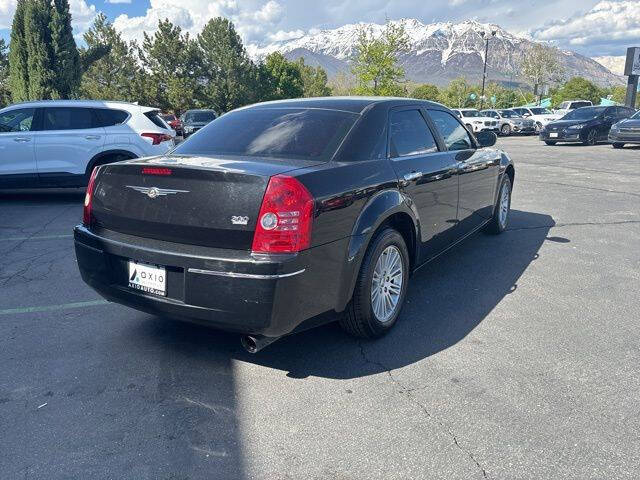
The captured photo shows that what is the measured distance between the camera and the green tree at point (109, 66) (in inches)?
1841

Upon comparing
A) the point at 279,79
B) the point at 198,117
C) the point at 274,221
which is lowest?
the point at 274,221

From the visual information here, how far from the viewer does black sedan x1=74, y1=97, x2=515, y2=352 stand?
2.81m

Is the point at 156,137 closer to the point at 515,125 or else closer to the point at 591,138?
the point at 591,138

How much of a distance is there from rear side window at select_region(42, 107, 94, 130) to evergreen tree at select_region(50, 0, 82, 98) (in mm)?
14185

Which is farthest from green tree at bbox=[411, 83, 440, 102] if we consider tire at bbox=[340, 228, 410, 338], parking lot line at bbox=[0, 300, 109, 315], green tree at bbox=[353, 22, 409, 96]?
parking lot line at bbox=[0, 300, 109, 315]

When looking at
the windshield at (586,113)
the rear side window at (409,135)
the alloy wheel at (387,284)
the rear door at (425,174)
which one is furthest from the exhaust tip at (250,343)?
the windshield at (586,113)

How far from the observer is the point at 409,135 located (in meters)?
4.18

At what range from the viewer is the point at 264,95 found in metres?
52.8

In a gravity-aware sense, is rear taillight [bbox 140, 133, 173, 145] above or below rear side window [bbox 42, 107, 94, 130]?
below

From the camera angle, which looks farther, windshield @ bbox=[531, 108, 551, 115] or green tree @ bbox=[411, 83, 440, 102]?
green tree @ bbox=[411, 83, 440, 102]

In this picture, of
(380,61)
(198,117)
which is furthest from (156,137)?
(380,61)

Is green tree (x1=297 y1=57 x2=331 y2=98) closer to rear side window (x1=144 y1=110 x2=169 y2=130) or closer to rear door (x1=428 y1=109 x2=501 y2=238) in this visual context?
rear side window (x1=144 y1=110 x2=169 y2=130)

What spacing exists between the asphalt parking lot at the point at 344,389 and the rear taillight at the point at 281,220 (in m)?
0.86

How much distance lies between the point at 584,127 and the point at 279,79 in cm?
4206
